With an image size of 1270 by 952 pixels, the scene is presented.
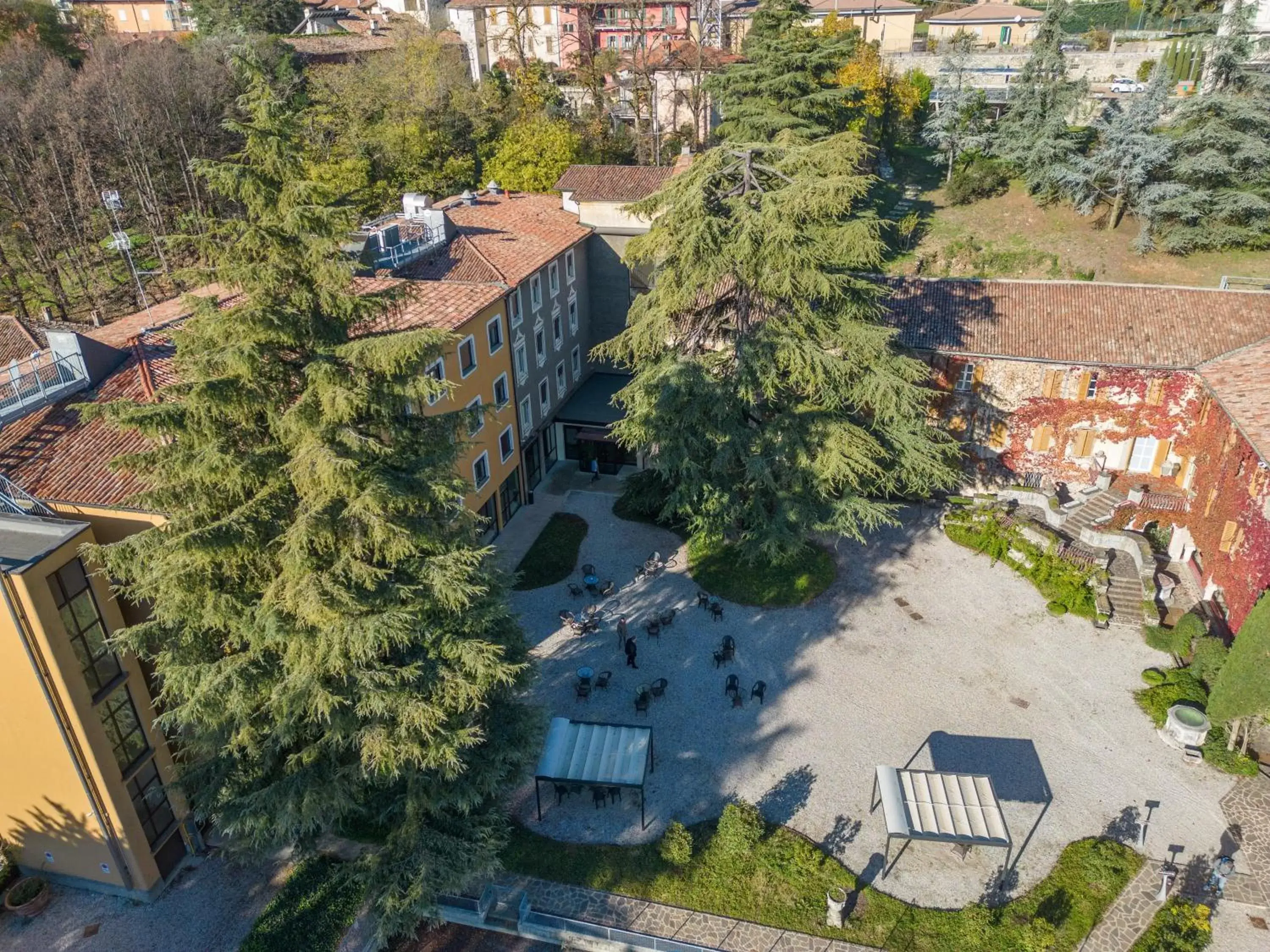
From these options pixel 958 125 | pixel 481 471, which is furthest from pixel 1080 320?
pixel 958 125

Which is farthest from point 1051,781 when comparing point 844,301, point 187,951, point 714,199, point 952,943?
point 187,951

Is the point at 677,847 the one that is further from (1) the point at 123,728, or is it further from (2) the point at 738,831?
(1) the point at 123,728

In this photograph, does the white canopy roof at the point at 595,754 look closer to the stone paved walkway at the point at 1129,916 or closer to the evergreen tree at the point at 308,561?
the evergreen tree at the point at 308,561

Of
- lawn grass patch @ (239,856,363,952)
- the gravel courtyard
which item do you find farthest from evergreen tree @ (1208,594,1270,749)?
lawn grass patch @ (239,856,363,952)

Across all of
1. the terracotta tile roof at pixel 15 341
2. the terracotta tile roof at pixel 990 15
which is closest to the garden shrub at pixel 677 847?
the terracotta tile roof at pixel 15 341

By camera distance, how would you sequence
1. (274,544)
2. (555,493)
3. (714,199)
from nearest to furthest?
(274,544)
(714,199)
(555,493)

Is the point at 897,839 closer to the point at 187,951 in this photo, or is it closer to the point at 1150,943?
the point at 1150,943

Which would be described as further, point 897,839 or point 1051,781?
point 1051,781
